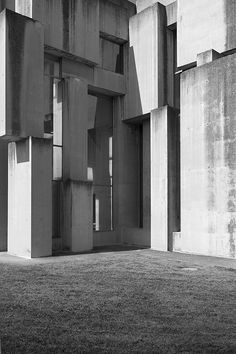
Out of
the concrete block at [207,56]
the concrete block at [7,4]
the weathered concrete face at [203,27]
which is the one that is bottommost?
the concrete block at [207,56]

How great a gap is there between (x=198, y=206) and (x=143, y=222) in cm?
460

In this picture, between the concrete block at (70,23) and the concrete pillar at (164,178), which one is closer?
the concrete block at (70,23)

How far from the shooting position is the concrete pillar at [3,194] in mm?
16016

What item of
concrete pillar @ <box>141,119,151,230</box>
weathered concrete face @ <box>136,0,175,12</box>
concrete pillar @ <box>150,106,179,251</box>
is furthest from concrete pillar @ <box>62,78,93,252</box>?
weathered concrete face @ <box>136,0,175,12</box>

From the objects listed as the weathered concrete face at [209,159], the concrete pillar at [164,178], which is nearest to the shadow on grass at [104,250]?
the concrete pillar at [164,178]

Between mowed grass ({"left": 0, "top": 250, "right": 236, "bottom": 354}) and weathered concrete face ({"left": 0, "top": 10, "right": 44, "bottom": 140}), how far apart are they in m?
4.77

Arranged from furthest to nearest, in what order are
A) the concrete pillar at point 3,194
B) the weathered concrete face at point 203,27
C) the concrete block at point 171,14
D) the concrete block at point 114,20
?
the concrete block at point 114,20 < the concrete block at point 171,14 < the concrete pillar at point 3,194 < the weathered concrete face at point 203,27

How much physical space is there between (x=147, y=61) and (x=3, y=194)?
8.40 m

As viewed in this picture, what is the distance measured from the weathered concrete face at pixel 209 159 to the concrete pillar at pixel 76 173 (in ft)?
12.0

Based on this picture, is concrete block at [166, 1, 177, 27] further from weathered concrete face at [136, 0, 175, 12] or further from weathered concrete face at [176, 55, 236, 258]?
weathered concrete face at [176, 55, 236, 258]

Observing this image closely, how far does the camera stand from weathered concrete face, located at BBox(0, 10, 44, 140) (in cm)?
1384

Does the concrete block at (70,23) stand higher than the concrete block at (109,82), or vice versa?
the concrete block at (70,23)

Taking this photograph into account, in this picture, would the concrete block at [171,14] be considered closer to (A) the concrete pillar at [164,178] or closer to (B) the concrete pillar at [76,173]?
(A) the concrete pillar at [164,178]

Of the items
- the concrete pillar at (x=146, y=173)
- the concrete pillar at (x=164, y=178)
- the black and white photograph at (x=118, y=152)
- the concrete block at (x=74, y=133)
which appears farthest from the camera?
the concrete pillar at (x=146, y=173)
